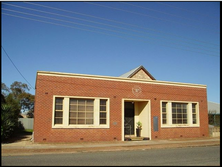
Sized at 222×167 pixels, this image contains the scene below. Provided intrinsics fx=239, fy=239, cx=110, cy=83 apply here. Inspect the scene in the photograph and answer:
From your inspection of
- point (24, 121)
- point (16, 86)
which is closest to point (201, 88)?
point (24, 121)

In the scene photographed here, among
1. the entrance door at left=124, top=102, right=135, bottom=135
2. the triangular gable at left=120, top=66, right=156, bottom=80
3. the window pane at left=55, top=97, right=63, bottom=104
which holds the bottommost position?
the entrance door at left=124, top=102, right=135, bottom=135

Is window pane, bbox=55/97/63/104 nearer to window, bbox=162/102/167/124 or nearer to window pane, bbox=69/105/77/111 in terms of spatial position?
window pane, bbox=69/105/77/111

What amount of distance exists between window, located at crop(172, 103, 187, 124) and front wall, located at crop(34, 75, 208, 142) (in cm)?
57

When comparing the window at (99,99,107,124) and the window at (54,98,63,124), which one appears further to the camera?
the window at (99,99,107,124)

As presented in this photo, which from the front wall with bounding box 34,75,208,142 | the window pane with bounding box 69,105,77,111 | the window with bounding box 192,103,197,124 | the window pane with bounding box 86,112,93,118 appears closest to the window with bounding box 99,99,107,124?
the front wall with bounding box 34,75,208,142

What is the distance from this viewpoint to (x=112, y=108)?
17.9 metres

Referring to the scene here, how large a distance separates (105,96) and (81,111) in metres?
A: 2.11

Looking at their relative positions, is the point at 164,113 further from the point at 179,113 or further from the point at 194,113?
the point at 194,113

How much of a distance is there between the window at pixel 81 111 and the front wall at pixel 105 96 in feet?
1.76

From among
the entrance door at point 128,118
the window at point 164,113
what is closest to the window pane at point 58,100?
the entrance door at point 128,118

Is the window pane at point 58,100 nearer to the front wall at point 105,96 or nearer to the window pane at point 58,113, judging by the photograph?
the front wall at point 105,96

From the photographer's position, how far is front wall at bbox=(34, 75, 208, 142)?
16.1 m

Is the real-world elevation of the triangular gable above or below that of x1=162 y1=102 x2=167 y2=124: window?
above

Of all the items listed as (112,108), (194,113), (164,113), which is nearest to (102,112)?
(112,108)
